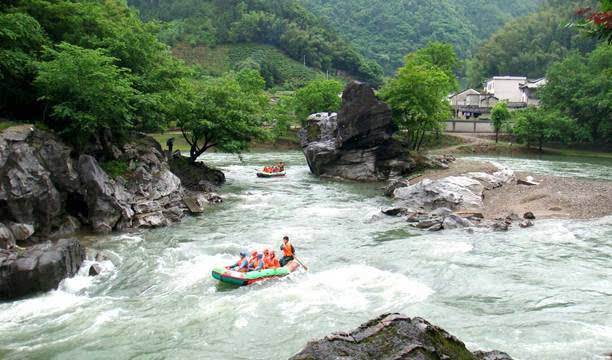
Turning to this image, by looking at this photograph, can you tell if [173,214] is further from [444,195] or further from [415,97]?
[415,97]

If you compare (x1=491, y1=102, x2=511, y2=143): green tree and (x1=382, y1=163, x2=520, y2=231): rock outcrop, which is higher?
(x1=491, y1=102, x2=511, y2=143): green tree

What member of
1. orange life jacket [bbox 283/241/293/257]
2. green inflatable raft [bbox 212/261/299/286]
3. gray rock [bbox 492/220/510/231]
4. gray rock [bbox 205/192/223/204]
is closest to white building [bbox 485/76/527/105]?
gray rock [bbox 205/192/223/204]

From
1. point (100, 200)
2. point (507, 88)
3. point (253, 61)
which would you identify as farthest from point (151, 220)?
point (253, 61)

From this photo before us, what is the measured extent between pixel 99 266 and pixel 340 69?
133119 mm

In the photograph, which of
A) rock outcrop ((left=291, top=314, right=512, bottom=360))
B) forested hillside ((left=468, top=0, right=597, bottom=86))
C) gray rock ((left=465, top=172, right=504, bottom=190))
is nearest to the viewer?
rock outcrop ((left=291, top=314, right=512, bottom=360))

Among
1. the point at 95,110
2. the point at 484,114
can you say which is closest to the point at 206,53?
the point at 484,114

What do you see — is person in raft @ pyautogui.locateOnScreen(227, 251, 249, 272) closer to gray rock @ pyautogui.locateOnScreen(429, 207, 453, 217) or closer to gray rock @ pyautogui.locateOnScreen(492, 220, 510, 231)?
gray rock @ pyautogui.locateOnScreen(492, 220, 510, 231)

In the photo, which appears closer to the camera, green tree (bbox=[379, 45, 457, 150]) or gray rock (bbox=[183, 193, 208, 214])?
gray rock (bbox=[183, 193, 208, 214])

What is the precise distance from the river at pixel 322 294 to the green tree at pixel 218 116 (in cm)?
1264

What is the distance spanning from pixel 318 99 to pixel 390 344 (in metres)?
66.1

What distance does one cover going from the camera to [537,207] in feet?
93.4

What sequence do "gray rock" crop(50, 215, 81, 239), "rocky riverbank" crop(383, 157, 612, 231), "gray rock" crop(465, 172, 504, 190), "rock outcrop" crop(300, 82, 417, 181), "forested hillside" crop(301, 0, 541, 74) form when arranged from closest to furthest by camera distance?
"gray rock" crop(50, 215, 81, 239), "rocky riverbank" crop(383, 157, 612, 231), "gray rock" crop(465, 172, 504, 190), "rock outcrop" crop(300, 82, 417, 181), "forested hillside" crop(301, 0, 541, 74)

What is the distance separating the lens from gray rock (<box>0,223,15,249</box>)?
19594mm

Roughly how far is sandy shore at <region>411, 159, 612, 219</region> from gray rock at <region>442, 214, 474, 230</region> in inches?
97.9
